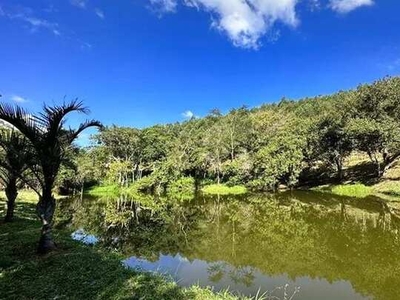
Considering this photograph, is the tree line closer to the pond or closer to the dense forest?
the dense forest

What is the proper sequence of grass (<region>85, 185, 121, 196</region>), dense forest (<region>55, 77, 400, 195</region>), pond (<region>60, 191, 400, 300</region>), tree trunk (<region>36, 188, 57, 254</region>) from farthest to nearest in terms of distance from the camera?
grass (<region>85, 185, 121, 196</region>) → dense forest (<region>55, 77, 400, 195</region>) → tree trunk (<region>36, 188, 57, 254</region>) → pond (<region>60, 191, 400, 300</region>)

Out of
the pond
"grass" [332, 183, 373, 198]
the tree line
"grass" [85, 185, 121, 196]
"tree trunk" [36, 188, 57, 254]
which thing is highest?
Result: the tree line

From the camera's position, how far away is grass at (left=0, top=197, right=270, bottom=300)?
8.21m

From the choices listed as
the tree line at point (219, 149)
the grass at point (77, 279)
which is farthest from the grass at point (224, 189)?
the grass at point (77, 279)

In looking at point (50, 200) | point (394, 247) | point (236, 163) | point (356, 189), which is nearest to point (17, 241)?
point (50, 200)

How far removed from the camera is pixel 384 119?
3991 centimetres

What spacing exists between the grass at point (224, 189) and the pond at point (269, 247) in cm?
2308

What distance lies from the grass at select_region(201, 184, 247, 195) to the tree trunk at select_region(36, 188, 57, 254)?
3935 centimetres

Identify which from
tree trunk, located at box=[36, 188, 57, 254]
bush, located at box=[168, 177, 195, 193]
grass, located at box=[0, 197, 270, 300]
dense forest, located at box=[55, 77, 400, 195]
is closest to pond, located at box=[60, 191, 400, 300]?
grass, located at box=[0, 197, 270, 300]

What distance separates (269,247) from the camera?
1608cm

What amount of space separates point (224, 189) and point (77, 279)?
45.1 meters

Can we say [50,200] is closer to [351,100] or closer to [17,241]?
[17,241]

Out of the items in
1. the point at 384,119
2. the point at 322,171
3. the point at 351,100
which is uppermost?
the point at 351,100

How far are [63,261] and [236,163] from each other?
4584 centimetres
